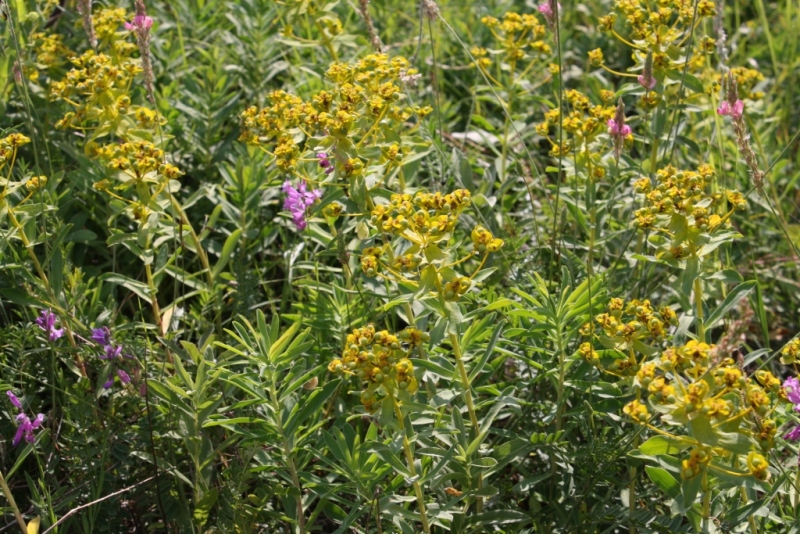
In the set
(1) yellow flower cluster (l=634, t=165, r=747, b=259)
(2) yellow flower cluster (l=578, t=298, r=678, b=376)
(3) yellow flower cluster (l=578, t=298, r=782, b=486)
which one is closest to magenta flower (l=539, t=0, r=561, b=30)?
(1) yellow flower cluster (l=634, t=165, r=747, b=259)

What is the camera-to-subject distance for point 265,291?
3.30 metres

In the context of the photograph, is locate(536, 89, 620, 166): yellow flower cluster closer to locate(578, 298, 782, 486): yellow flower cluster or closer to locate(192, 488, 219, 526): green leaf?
locate(578, 298, 782, 486): yellow flower cluster

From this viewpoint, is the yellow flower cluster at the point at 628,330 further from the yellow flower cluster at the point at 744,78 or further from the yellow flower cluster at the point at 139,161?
the yellow flower cluster at the point at 744,78

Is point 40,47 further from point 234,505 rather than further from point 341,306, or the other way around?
point 234,505

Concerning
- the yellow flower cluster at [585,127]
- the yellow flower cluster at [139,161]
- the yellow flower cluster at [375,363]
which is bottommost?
the yellow flower cluster at [375,363]

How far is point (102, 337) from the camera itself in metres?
2.67

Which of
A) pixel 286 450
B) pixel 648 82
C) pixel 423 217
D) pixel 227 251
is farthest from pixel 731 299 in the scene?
pixel 227 251

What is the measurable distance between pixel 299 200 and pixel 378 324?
493 mm

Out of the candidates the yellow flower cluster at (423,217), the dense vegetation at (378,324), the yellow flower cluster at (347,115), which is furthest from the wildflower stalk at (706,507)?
the yellow flower cluster at (347,115)

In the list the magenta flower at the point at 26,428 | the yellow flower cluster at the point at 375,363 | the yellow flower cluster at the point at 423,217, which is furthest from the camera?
the magenta flower at the point at 26,428

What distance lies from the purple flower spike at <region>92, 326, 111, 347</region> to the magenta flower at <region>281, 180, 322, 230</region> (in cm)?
68

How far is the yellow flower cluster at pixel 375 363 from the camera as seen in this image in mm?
2041

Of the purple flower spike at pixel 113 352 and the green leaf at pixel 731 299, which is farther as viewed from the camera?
the purple flower spike at pixel 113 352

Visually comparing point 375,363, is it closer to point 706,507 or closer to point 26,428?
point 706,507
